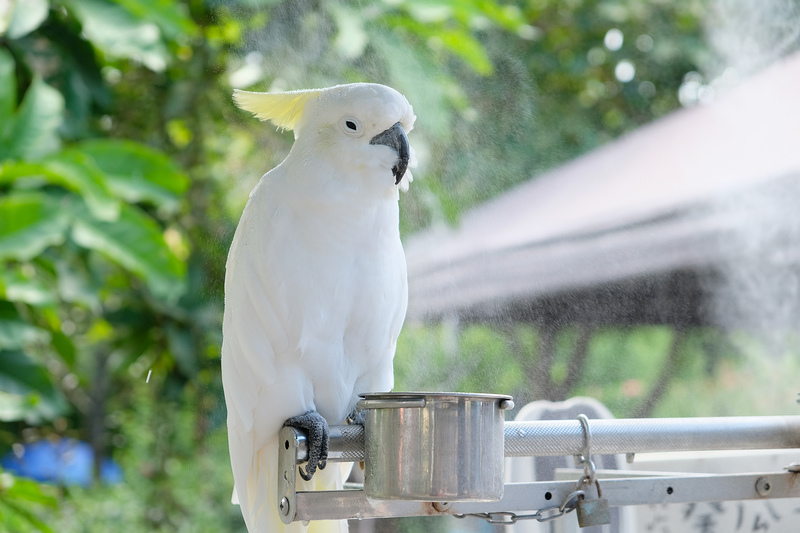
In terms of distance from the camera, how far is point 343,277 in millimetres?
1128

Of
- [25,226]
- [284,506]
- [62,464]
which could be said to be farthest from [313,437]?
[62,464]

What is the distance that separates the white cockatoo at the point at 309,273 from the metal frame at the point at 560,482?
92 mm

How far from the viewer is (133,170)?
221cm

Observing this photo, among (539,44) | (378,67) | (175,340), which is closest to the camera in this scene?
(378,67)

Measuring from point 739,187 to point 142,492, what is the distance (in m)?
2.82

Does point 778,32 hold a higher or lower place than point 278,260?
higher

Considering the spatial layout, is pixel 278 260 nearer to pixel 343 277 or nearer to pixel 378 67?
pixel 343 277

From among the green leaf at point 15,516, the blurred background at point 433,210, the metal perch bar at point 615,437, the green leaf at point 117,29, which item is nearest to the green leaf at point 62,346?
the blurred background at point 433,210

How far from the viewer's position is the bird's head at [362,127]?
105cm

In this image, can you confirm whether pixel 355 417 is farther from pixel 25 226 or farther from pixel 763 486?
pixel 25 226

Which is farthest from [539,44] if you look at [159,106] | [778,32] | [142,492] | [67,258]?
[142,492]

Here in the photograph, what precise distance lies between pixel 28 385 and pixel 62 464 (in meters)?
1.10

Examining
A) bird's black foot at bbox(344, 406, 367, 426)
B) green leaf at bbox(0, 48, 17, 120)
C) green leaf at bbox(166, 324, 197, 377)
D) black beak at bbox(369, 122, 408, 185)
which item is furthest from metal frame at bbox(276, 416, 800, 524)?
green leaf at bbox(166, 324, 197, 377)

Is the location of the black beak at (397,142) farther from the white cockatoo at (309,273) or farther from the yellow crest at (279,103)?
the yellow crest at (279,103)
